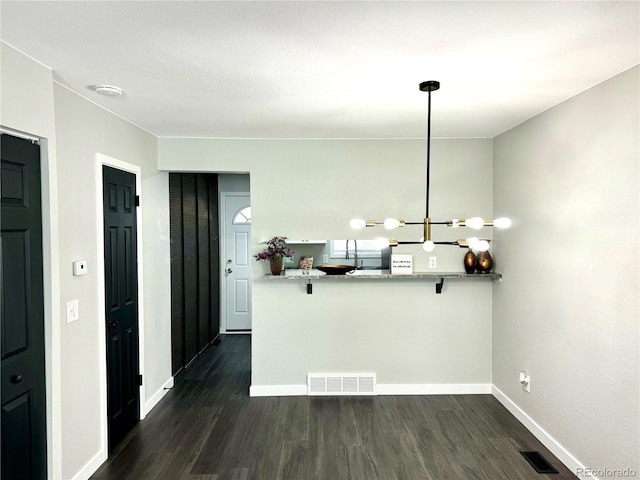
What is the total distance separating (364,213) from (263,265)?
1124mm

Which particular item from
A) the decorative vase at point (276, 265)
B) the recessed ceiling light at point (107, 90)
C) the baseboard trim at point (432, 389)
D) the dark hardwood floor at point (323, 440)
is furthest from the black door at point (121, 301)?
the baseboard trim at point (432, 389)

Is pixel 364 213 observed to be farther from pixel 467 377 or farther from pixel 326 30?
pixel 326 30

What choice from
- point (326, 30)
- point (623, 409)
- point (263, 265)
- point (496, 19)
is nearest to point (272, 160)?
point (263, 265)

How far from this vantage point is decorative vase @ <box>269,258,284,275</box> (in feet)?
12.5

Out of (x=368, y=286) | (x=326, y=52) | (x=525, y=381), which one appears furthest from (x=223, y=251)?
(x=326, y=52)

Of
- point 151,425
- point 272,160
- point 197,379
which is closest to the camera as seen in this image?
point 151,425

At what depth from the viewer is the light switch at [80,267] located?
8.26 feet

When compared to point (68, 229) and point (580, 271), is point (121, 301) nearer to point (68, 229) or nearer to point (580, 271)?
point (68, 229)

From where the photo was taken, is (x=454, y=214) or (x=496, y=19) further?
(x=454, y=214)

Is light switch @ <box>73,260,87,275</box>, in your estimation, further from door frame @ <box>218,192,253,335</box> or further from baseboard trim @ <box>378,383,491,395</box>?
door frame @ <box>218,192,253,335</box>

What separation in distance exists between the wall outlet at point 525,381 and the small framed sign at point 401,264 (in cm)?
126

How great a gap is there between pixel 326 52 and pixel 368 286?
2.46m

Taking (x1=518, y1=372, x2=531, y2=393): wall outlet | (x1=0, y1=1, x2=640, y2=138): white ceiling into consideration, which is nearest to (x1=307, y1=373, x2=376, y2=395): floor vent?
(x1=518, y1=372, x2=531, y2=393): wall outlet

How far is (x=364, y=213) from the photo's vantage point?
4.00 m
